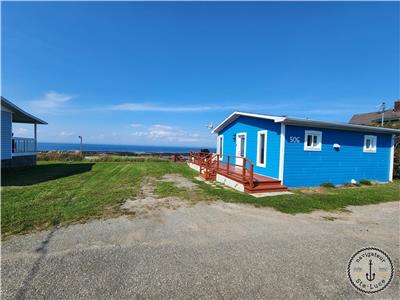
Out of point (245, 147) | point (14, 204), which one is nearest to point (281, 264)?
point (14, 204)

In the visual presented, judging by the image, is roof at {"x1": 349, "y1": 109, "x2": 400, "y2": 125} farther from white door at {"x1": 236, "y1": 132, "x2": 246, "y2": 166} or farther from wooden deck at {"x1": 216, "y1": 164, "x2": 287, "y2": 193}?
wooden deck at {"x1": 216, "y1": 164, "x2": 287, "y2": 193}

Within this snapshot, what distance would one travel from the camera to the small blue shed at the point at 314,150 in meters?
9.22

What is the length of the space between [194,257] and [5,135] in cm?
1384

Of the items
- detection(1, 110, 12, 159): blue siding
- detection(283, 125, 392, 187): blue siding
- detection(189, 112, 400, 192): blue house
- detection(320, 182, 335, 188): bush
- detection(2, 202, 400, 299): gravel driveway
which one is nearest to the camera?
detection(2, 202, 400, 299): gravel driveway

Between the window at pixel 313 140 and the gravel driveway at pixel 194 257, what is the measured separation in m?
4.74

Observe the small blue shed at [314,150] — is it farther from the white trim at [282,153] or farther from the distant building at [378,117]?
the distant building at [378,117]

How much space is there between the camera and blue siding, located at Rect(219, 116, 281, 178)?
9.48 m

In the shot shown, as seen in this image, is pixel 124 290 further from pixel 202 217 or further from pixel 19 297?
pixel 202 217

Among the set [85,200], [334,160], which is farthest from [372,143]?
[85,200]

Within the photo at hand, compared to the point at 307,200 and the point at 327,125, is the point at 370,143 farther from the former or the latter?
the point at 307,200

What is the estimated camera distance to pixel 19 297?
2.41 metres

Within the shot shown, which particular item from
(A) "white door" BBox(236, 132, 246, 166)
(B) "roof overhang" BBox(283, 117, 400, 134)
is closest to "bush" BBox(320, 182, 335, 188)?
(B) "roof overhang" BBox(283, 117, 400, 134)

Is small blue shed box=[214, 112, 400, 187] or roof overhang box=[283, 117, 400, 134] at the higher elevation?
roof overhang box=[283, 117, 400, 134]

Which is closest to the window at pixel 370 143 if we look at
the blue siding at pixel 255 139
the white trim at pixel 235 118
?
the blue siding at pixel 255 139
